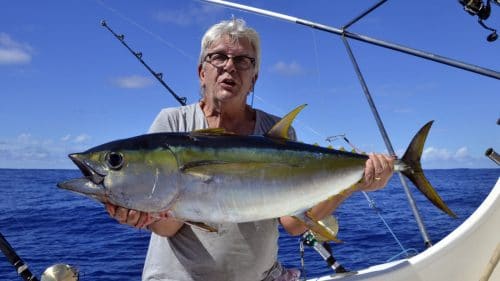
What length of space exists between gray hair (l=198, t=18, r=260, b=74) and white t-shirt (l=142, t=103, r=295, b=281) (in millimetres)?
421

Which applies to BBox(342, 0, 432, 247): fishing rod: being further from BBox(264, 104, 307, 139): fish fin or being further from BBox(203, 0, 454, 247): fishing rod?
BBox(264, 104, 307, 139): fish fin

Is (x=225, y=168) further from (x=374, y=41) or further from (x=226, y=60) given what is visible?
(x=374, y=41)

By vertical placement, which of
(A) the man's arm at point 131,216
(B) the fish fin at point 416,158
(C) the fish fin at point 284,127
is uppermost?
(C) the fish fin at point 284,127

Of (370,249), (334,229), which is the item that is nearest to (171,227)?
(334,229)

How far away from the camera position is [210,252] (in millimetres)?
2268

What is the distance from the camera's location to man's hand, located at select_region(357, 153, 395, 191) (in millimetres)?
2082

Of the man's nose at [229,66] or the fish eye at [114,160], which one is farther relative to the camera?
the man's nose at [229,66]

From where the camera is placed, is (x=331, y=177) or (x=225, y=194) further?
(x=331, y=177)

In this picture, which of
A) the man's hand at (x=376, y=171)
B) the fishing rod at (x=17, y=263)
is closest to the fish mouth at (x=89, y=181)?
the man's hand at (x=376, y=171)

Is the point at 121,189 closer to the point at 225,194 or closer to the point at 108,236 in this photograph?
the point at 225,194

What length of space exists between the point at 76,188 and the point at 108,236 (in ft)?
42.1

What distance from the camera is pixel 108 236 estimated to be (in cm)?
1367

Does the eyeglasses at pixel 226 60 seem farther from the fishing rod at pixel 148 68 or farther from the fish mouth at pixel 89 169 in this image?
the fishing rod at pixel 148 68

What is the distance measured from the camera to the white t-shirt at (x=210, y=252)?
7.44 feet
